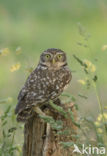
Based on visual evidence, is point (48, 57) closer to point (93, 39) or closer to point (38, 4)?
point (93, 39)

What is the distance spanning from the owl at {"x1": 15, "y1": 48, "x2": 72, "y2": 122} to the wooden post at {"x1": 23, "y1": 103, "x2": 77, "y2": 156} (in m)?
0.13

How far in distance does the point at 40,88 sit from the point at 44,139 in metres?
0.56

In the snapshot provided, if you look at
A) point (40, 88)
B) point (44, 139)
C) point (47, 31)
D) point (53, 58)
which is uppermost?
point (47, 31)

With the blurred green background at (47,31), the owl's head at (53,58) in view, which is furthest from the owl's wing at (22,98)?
the blurred green background at (47,31)

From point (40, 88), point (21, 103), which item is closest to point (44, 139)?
point (21, 103)

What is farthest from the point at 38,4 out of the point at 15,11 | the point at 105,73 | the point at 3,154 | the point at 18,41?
the point at 3,154

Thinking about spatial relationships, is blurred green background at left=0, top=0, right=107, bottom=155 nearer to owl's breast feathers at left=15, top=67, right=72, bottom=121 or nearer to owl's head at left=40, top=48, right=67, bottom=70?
owl's head at left=40, top=48, right=67, bottom=70

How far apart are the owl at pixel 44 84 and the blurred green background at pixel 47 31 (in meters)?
4.16

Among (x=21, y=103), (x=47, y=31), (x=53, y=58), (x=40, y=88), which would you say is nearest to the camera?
(x=21, y=103)

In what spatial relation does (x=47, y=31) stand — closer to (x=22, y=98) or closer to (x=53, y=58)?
(x=53, y=58)

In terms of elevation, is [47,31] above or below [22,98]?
above

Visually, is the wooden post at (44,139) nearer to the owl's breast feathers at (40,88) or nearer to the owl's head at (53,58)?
the owl's breast feathers at (40,88)

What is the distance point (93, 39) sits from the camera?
46.0ft

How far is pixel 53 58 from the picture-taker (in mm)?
6594
